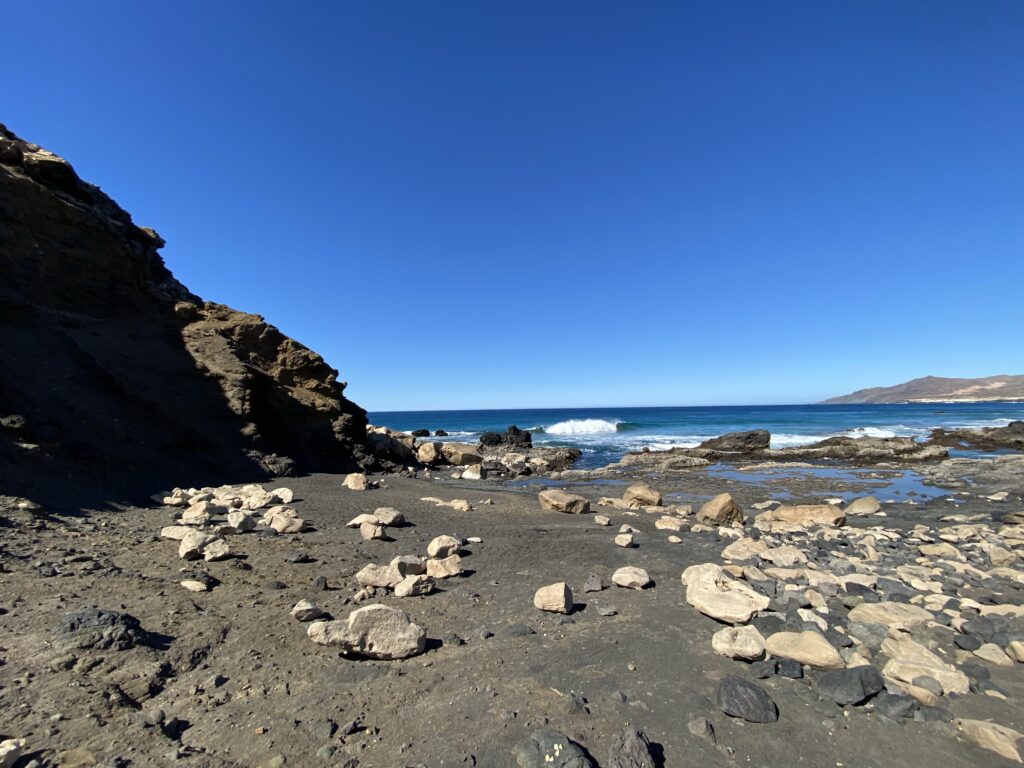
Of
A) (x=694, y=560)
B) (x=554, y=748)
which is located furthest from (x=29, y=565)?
(x=694, y=560)

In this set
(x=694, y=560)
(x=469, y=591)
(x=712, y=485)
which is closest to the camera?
(x=469, y=591)

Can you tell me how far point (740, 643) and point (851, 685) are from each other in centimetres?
74

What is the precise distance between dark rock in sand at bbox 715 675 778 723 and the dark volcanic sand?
2.5 inches

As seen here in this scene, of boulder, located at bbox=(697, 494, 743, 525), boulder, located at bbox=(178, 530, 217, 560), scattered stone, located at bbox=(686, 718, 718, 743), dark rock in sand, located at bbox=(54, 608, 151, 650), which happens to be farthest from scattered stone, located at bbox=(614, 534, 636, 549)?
dark rock in sand, located at bbox=(54, 608, 151, 650)

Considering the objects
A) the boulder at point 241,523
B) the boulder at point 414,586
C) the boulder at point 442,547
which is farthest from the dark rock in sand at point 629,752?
the boulder at point 241,523

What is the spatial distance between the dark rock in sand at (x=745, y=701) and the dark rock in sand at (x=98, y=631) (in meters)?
4.25

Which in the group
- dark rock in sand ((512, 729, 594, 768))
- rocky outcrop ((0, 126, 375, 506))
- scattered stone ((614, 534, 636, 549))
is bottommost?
scattered stone ((614, 534, 636, 549))

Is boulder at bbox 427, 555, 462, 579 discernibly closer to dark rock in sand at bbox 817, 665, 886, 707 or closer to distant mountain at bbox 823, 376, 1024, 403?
dark rock in sand at bbox 817, 665, 886, 707

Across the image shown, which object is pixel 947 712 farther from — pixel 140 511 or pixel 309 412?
pixel 309 412

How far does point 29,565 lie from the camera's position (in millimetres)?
5020

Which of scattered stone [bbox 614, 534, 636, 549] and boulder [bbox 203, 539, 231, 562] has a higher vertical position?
boulder [bbox 203, 539, 231, 562]

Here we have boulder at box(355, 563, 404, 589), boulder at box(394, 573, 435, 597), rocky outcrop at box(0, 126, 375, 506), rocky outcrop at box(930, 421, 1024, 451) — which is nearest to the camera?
boulder at box(394, 573, 435, 597)

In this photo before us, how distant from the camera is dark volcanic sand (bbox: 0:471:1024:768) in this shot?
2.83 m

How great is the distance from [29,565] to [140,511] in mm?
3130
